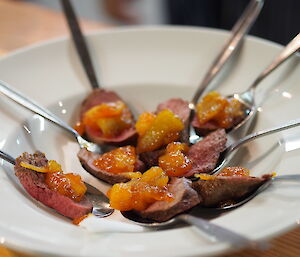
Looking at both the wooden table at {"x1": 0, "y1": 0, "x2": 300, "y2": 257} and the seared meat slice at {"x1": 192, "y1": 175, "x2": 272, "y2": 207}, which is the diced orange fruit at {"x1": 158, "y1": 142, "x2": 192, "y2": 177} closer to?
the seared meat slice at {"x1": 192, "y1": 175, "x2": 272, "y2": 207}

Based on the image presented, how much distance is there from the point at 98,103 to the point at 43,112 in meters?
0.24

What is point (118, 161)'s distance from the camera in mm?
1411

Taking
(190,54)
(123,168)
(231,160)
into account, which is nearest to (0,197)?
(123,168)

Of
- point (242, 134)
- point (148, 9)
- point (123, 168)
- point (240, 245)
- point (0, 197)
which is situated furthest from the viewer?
point (148, 9)

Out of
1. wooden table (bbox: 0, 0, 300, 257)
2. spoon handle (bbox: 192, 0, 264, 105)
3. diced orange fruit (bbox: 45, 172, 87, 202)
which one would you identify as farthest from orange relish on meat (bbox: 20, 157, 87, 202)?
wooden table (bbox: 0, 0, 300, 257)

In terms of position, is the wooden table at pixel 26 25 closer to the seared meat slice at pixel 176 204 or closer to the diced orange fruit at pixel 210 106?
the diced orange fruit at pixel 210 106

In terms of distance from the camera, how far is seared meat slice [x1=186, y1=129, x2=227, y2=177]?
53.9 inches

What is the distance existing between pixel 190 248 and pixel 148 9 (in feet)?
14.0

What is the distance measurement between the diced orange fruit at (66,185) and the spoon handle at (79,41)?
61 cm

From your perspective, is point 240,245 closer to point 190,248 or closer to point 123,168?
point 190,248

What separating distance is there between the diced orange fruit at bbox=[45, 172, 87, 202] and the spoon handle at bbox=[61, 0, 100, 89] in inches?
24.1

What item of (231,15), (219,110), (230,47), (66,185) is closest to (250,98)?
(219,110)

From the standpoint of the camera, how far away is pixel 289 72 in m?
1.59

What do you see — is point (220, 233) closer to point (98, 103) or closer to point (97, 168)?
point (97, 168)
